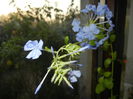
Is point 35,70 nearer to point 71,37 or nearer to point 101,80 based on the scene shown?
point 71,37

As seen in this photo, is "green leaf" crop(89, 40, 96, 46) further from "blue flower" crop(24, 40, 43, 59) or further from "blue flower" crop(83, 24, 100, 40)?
"blue flower" crop(24, 40, 43, 59)

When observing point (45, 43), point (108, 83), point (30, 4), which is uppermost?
point (30, 4)

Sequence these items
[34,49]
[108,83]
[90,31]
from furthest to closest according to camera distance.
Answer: [108,83], [90,31], [34,49]

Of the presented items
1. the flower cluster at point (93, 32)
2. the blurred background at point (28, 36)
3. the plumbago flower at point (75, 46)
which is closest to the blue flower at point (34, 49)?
the plumbago flower at point (75, 46)

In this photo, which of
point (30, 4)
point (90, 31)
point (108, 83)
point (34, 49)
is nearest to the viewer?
point (34, 49)

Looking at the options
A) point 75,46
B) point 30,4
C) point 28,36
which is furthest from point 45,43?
point 75,46

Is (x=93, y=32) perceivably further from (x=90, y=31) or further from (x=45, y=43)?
(x=45, y=43)

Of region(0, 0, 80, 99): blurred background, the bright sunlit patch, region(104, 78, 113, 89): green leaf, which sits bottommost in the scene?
region(104, 78, 113, 89): green leaf

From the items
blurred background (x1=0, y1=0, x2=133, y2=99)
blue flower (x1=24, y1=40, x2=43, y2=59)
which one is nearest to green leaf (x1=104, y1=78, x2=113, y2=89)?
blurred background (x1=0, y1=0, x2=133, y2=99)

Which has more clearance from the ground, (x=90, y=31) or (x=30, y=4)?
(x=30, y=4)

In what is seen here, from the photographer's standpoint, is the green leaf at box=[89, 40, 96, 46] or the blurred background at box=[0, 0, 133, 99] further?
the blurred background at box=[0, 0, 133, 99]

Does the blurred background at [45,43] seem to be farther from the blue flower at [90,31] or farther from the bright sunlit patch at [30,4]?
the blue flower at [90,31]

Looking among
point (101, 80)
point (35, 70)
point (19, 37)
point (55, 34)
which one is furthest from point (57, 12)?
point (101, 80)
